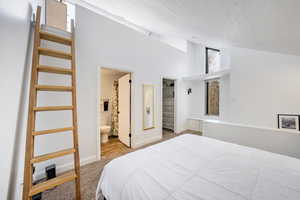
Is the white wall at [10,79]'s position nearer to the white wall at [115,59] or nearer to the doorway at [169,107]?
the white wall at [115,59]

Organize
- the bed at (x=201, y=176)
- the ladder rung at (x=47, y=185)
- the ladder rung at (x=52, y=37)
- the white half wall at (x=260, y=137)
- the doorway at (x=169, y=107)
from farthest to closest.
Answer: the doorway at (x=169, y=107)
the white half wall at (x=260, y=137)
the ladder rung at (x=52, y=37)
the ladder rung at (x=47, y=185)
the bed at (x=201, y=176)

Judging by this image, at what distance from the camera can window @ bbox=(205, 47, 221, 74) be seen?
179 inches

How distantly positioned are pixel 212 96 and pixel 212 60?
5.09ft

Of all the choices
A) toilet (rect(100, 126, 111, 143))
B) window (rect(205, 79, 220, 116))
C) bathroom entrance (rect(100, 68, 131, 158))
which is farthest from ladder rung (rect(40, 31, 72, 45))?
window (rect(205, 79, 220, 116))

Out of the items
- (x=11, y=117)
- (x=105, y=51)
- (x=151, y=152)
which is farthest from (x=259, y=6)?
(x=105, y=51)

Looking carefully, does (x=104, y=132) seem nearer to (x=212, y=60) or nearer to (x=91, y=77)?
(x=91, y=77)

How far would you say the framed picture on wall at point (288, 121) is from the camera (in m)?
2.21

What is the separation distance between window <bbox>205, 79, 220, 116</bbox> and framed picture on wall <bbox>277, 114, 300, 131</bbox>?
195 centimetres

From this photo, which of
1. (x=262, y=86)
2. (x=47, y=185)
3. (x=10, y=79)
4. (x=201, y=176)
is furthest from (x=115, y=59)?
(x=262, y=86)

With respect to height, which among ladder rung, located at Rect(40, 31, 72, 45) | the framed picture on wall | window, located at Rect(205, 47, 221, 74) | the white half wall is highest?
window, located at Rect(205, 47, 221, 74)

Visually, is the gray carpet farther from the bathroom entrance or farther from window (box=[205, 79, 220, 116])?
window (box=[205, 79, 220, 116])

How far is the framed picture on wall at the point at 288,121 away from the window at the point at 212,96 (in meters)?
1.95

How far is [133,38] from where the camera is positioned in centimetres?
297

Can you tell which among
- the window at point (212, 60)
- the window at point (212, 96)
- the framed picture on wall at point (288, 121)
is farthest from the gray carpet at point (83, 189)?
the window at point (212, 60)
